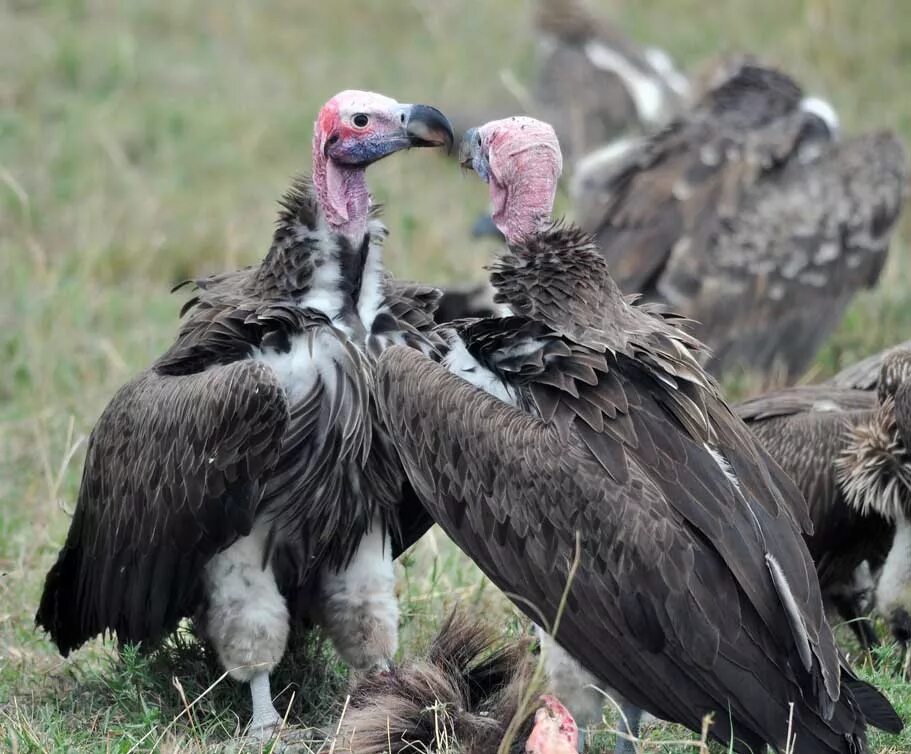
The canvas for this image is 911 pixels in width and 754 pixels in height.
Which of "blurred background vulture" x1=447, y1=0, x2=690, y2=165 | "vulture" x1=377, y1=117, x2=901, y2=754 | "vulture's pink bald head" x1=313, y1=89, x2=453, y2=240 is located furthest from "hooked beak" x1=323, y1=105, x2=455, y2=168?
"blurred background vulture" x1=447, y1=0, x2=690, y2=165

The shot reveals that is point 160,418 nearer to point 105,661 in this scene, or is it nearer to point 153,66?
point 105,661

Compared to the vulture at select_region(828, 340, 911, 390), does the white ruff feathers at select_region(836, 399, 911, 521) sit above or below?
below

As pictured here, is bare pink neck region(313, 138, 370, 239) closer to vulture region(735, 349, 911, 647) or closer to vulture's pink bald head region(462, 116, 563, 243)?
vulture's pink bald head region(462, 116, 563, 243)

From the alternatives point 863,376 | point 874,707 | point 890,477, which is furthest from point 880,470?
point 874,707

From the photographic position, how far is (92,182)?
9594 millimetres

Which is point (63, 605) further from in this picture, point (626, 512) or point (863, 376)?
point (863, 376)

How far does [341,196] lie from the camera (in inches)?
A: 179

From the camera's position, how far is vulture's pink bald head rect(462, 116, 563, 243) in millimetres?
4527

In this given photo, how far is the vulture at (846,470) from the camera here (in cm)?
501

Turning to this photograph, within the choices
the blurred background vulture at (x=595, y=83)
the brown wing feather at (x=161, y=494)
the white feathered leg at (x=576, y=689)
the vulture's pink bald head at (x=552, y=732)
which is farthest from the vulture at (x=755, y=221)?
the vulture's pink bald head at (x=552, y=732)

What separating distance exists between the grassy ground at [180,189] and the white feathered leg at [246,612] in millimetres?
213

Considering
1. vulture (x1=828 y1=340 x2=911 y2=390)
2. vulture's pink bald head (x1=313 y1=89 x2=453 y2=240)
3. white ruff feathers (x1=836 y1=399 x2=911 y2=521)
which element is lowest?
white ruff feathers (x1=836 y1=399 x2=911 y2=521)

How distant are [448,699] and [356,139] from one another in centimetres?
155

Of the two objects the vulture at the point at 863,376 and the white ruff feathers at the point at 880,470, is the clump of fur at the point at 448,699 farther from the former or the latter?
the vulture at the point at 863,376
